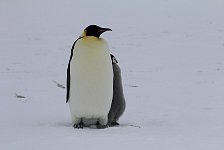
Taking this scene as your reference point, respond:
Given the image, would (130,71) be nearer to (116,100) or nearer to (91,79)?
(116,100)

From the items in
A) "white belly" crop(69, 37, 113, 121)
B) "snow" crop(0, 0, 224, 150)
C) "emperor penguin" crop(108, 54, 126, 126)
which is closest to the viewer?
"snow" crop(0, 0, 224, 150)

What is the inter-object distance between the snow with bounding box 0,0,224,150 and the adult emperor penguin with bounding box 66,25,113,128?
0.27 m

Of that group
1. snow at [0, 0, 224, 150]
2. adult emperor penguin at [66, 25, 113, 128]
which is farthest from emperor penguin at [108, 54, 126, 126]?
adult emperor penguin at [66, 25, 113, 128]

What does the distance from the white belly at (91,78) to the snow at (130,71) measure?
28 cm

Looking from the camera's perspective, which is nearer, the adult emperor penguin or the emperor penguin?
the adult emperor penguin

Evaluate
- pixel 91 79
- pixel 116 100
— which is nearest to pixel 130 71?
pixel 116 100

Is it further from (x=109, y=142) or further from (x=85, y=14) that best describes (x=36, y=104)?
(x=85, y=14)

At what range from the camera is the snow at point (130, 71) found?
5.43 metres

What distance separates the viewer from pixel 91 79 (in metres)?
6.37

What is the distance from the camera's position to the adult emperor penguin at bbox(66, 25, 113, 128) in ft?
20.8

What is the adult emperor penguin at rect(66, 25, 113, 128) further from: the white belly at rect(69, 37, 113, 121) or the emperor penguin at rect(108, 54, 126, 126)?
the emperor penguin at rect(108, 54, 126, 126)

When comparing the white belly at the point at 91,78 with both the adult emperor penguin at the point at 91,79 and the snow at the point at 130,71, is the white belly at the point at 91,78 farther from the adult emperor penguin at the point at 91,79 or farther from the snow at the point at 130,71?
the snow at the point at 130,71

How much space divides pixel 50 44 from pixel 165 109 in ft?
29.3

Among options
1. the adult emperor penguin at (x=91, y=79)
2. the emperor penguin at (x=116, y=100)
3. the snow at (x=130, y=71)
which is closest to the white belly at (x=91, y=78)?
the adult emperor penguin at (x=91, y=79)
